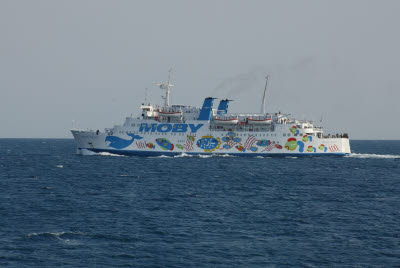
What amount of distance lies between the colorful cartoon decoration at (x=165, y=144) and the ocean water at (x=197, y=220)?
24.7m

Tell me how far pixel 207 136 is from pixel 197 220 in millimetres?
49947

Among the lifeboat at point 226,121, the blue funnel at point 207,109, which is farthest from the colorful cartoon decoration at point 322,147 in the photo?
the blue funnel at point 207,109

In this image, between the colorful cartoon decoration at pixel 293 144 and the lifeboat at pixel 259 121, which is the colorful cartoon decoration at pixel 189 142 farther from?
the colorful cartoon decoration at pixel 293 144

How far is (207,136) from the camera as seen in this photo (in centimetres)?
7894

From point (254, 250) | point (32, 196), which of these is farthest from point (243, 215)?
point (32, 196)

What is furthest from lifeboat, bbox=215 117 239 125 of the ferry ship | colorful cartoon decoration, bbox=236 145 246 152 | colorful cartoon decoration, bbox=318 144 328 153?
colorful cartoon decoration, bbox=318 144 328 153

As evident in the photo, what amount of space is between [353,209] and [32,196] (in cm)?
2769

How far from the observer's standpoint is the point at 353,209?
111 ft

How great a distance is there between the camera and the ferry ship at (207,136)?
7762 centimetres

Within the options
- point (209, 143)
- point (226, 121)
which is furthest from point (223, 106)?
point (209, 143)

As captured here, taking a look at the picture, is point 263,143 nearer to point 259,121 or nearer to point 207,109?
point 259,121

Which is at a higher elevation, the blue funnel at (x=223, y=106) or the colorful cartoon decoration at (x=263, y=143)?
the blue funnel at (x=223, y=106)

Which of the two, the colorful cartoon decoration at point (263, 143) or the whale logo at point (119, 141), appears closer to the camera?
the whale logo at point (119, 141)

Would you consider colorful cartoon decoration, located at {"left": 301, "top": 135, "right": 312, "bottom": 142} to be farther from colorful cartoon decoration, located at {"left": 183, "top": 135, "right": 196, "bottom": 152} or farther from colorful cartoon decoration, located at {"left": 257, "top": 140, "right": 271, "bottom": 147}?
colorful cartoon decoration, located at {"left": 183, "top": 135, "right": 196, "bottom": 152}
